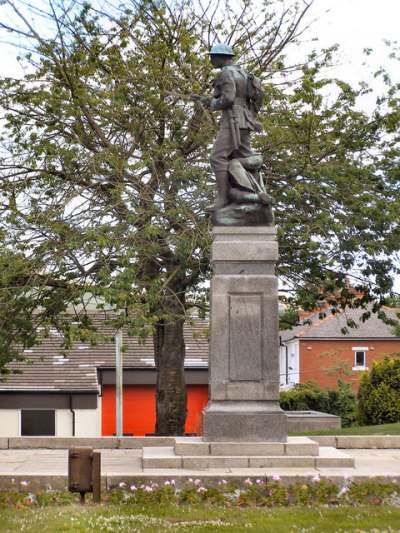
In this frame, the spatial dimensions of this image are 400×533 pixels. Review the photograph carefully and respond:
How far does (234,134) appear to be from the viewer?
1347 centimetres

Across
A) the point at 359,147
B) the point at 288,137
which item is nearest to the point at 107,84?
the point at 288,137

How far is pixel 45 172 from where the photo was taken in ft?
62.3

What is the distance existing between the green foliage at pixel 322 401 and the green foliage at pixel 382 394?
10.1m

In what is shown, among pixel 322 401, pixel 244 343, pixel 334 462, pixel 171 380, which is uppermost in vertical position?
pixel 244 343

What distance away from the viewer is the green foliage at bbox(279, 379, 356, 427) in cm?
3566

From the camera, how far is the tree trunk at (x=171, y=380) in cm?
2005

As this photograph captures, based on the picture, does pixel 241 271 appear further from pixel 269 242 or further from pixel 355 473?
pixel 355 473

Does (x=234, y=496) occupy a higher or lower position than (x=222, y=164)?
lower

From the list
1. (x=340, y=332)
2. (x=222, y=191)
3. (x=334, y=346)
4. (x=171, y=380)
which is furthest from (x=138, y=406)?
(x=222, y=191)

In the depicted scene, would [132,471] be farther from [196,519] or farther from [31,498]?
[196,519]

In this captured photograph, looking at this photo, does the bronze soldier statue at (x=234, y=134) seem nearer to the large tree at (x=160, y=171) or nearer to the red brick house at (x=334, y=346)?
the large tree at (x=160, y=171)

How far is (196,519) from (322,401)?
2822 cm

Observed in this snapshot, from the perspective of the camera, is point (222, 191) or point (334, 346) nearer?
point (222, 191)

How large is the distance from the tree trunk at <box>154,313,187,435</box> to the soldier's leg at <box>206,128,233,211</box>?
6.84 m
